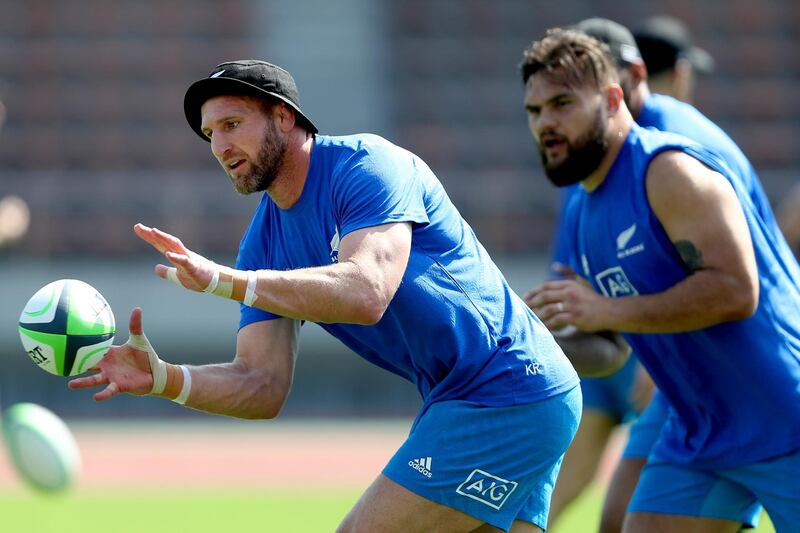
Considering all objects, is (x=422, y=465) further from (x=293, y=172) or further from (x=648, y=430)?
(x=648, y=430)

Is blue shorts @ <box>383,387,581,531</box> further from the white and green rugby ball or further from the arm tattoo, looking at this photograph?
the white and green rugby ball

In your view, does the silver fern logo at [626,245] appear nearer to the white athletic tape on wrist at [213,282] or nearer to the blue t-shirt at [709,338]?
the blue t-shirt at [709,338]

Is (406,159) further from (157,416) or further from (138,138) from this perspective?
(138,138)

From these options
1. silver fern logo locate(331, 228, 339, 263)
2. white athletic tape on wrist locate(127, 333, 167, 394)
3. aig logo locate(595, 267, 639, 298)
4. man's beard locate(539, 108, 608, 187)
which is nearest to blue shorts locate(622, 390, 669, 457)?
aig logo locate(595, 267, 639, 298)

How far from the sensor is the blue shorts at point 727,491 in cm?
499

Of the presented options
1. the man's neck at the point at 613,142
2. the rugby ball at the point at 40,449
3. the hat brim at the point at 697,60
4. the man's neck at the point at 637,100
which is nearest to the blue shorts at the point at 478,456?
the man's neck at the point at 613,142

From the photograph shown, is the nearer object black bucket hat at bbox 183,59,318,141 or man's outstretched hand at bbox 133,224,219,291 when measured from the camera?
man's outstretched hand at bbox 133,224,219,291

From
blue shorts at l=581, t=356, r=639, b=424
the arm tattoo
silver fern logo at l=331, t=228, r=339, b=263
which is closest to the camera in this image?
silver fern logo at l=331, t=228, r=339, b=263

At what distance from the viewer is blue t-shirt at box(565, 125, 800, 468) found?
4996 mm

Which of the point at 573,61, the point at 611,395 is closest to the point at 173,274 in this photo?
the point at 573,61

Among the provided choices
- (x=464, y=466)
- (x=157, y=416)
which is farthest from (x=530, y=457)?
(x=157, y=416)

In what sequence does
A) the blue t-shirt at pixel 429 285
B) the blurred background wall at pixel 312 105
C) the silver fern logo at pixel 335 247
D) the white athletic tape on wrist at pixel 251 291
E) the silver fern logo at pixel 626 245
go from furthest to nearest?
the blurred background wall at pixel 312 105
the silver fern logo at pixel 626 245
the silver fern logo at pixel 335 247
the blue t-shirt at pixel 429 285
the white athletic tape on wrist at pixel 251 291

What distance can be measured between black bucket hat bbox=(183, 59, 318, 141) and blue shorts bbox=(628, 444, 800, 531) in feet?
6.87

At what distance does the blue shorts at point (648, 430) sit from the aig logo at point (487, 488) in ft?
5.14
